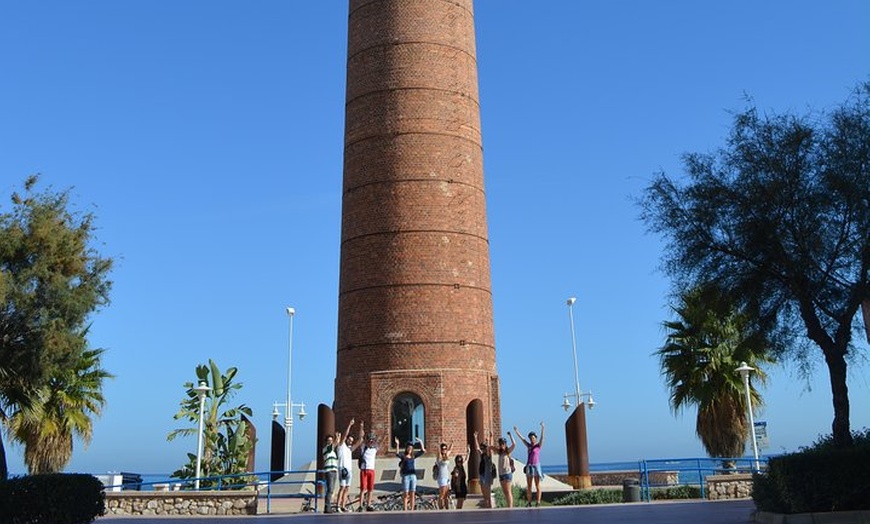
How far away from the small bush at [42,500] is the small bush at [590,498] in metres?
9.70

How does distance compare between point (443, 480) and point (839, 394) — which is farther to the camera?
point (443, 480)

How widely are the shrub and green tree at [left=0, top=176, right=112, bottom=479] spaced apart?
44.1ft

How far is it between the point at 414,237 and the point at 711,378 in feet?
32.2

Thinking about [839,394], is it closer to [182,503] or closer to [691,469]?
[691,469]

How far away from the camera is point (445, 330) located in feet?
68.9

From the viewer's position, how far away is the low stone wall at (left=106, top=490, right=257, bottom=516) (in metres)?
16.3

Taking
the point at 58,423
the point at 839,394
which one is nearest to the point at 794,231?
the point at 839,394

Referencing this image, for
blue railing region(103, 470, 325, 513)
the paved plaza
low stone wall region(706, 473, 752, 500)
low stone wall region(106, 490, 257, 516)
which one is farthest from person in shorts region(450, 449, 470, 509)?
low stone wall region(706, 473, 752, 500)

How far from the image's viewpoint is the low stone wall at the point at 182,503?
16297mm

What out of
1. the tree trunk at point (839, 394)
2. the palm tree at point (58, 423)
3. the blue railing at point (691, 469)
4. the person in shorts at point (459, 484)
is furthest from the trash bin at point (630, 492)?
the palm tree at point (58, 423)

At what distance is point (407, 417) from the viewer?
20766 millimetres

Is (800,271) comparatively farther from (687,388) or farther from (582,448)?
(687,388)

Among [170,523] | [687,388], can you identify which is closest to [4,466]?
[170,523]

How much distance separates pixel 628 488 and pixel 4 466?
11.3m
